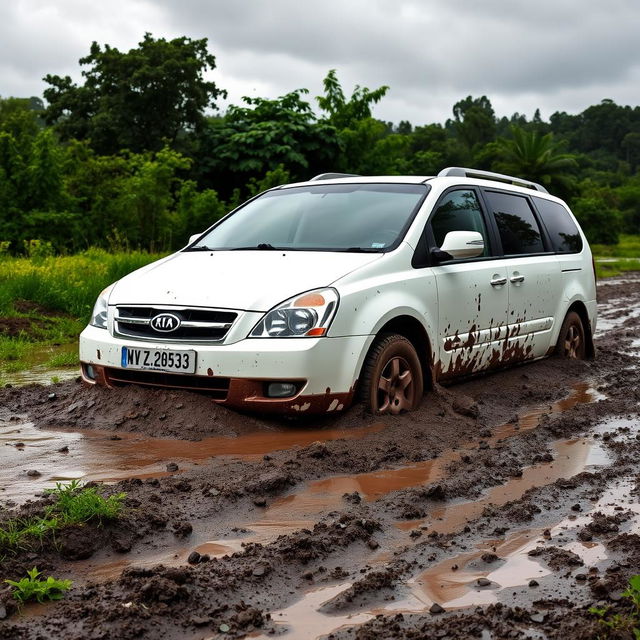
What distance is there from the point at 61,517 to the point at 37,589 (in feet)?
2.39

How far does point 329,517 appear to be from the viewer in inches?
169

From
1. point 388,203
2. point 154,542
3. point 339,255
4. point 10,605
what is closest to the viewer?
point 10,605

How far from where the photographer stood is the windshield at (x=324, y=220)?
22.1 feet

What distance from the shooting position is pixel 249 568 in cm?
352

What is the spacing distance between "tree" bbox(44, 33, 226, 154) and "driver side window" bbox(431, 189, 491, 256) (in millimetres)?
28429

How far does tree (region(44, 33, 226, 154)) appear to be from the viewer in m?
35.4

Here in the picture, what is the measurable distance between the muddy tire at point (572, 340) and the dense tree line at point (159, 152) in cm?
1065

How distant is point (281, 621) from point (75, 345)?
806cm

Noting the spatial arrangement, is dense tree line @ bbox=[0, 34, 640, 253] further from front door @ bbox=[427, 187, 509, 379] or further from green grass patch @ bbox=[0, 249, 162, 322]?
front door @ bbox=[427, 187, 509, 379]

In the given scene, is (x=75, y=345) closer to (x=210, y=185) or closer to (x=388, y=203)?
(x=388, y=203)

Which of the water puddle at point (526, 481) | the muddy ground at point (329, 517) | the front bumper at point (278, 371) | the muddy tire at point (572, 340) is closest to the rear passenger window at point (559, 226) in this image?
the muddy tire at point (572, 340)

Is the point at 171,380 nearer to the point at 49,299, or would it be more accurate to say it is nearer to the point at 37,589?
the point at 37,589

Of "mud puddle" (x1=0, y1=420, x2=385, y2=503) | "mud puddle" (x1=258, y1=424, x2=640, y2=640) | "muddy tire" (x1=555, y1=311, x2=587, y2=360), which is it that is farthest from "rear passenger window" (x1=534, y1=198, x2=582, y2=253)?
"mud puddle" (x1=258, y1=424, x2=640, y2=640)

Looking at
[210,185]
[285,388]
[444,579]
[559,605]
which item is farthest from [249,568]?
[210,185]
